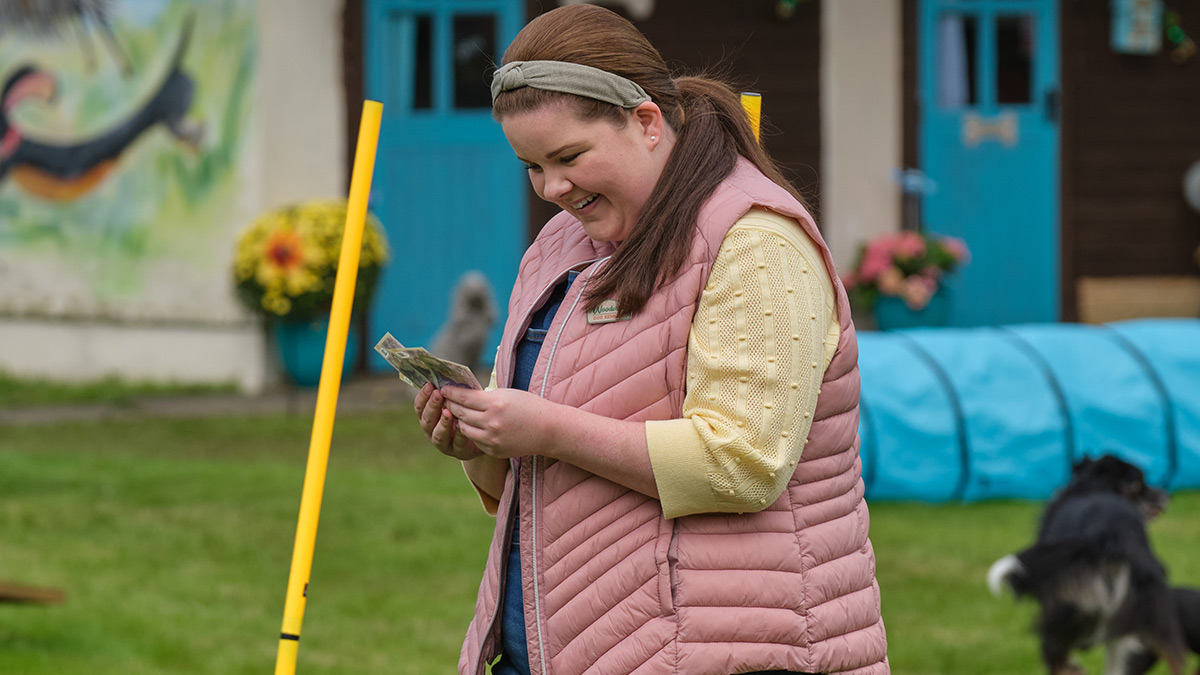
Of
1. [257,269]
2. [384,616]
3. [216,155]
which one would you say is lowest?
[384,616]

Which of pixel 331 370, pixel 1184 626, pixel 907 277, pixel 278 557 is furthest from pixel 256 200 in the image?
pixel 331 370

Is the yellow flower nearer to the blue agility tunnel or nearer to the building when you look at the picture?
the building

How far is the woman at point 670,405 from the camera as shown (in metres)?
1.92

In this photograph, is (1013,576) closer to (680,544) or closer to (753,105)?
(753,105)

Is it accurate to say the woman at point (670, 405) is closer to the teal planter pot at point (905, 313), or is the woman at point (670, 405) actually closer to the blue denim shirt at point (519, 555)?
the blue denim shirt at point (519, 555)

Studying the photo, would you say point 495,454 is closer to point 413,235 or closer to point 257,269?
point 257,269

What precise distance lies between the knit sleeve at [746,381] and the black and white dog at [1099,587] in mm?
2604

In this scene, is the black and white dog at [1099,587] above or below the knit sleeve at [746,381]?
below

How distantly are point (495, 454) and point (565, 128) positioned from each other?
45cm

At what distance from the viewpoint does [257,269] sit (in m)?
9.91

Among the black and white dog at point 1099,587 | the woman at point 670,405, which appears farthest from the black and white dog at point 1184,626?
the woman at point 670,405

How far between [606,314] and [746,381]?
218 mm

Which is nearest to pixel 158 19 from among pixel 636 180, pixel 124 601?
pixel 124 601

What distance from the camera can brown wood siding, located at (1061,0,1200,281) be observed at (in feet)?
37.8
